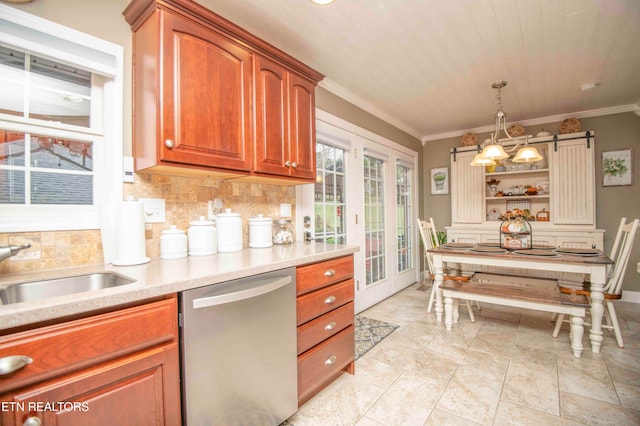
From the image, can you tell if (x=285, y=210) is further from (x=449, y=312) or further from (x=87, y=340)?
(x=449, y=312)

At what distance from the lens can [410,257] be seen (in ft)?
15.0

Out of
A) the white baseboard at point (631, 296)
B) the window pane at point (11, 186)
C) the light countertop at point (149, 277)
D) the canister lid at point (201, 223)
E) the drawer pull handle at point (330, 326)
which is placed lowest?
the white baseboard at point (631, 296)

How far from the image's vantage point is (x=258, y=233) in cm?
198

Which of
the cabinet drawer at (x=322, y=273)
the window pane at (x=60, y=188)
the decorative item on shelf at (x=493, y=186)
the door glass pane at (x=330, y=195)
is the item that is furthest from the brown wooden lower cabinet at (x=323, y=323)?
the decorative item on shelf at (x=493, y=186)

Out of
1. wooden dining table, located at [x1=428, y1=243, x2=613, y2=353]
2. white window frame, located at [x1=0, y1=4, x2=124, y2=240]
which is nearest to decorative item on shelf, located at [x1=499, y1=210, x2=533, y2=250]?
wooden dining table, located at [x1=428, y1=243, x2=613, y2=353]

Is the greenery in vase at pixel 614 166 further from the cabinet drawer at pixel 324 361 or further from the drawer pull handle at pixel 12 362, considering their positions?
the drawer pull handle at pixel 12 362

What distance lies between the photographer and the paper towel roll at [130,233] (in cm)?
138

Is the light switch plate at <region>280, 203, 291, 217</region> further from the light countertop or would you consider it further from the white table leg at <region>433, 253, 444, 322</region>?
the white table leg at <region>433, 253, 444, 322</region>

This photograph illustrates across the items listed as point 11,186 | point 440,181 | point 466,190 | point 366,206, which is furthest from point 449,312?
point 11,186

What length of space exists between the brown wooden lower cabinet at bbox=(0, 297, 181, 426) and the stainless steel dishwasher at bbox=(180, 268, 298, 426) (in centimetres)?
7

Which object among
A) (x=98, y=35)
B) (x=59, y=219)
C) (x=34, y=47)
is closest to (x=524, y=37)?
(x=98, y=35)

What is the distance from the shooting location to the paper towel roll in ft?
4.51

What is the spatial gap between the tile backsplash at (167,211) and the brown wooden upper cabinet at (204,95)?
7.4 inches

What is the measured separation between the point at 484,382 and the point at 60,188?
108 inches
